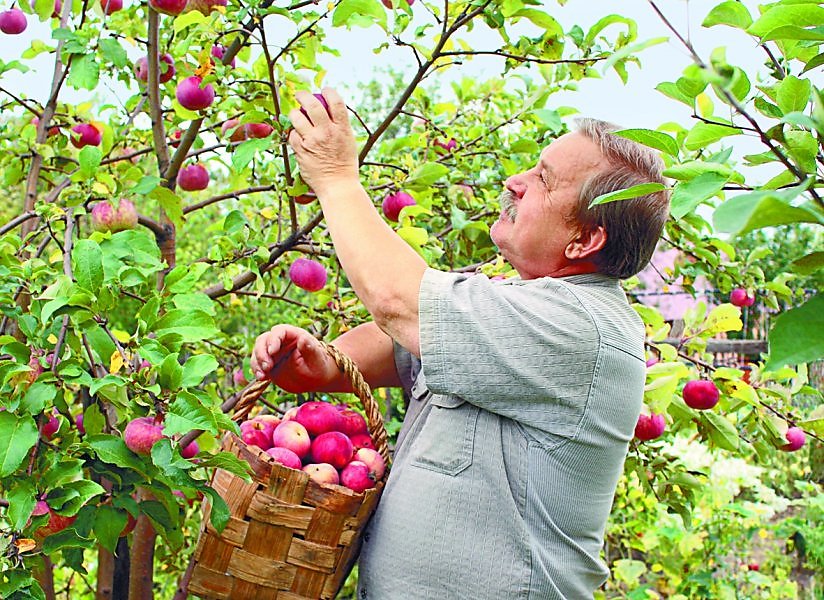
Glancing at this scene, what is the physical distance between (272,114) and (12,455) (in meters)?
0.87

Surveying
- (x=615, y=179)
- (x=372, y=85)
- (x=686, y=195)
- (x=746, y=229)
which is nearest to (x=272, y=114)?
(x=615, y=179)

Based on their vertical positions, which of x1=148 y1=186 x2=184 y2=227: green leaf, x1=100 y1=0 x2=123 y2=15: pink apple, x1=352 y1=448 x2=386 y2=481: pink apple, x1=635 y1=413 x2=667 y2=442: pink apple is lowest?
x1=352 y1=448 x2=386 y2=481: pink apple

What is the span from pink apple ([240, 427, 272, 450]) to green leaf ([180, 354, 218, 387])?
0.32 meters

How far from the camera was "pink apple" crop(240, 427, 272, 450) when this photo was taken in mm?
1527

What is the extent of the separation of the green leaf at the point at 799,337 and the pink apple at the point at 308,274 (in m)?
1.50

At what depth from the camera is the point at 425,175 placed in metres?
1.98

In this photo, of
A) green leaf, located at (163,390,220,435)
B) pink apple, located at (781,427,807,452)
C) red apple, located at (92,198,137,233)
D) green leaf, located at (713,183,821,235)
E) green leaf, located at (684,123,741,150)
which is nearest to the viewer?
green leaf, located at (713,183,821,235)

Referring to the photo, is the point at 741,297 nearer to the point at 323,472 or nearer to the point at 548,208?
the point at 548,208

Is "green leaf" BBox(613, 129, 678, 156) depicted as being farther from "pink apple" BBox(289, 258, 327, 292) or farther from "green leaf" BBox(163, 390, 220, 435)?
"pink apple" BBox(289, 258, 327, 292)

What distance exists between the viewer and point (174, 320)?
1328 millimetres

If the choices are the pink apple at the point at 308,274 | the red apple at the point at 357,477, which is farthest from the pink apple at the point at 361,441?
the pink apple at the point at 308,274

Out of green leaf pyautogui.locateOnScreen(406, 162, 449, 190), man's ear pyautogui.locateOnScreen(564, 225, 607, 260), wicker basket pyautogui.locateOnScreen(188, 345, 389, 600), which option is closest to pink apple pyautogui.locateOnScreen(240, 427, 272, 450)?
wicker basket pyautogui.locateOnScreen(188, 345, 389, 600)

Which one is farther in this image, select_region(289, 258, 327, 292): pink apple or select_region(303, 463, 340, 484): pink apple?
select_region(289, 258, 327, 292): pink apple

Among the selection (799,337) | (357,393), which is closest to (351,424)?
(357,393)
